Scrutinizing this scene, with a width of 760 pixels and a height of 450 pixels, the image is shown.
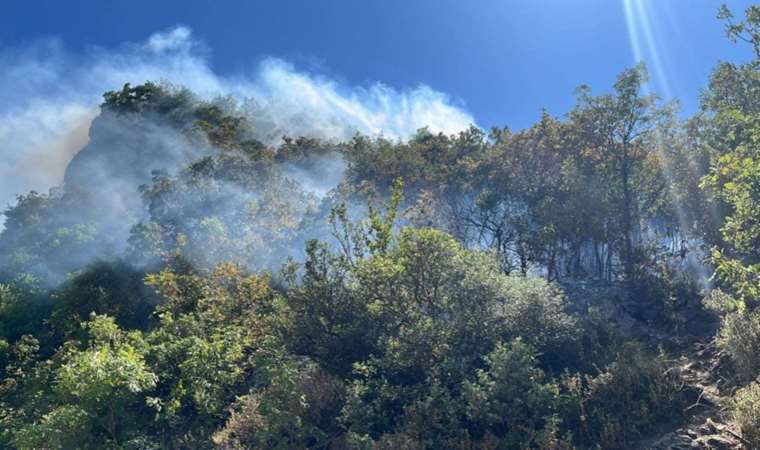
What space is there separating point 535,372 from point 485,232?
400 inches

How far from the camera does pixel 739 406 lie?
8.13 meters

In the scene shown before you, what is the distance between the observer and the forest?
373 inches

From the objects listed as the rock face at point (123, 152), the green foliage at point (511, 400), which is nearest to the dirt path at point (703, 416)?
the green foliage at point (511, 400)

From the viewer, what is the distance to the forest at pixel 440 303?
373 inches

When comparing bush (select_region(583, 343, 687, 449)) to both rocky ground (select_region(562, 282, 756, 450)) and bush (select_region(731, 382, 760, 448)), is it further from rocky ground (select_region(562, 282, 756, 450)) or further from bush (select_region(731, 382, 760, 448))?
bush (select_region(731, 382, 760, 448))

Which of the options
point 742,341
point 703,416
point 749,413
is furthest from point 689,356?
point 749,413

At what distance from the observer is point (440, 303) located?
11.6 metres

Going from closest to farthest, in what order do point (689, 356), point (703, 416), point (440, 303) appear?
point (703, 416) < point (689, 356) < point (440, 303)

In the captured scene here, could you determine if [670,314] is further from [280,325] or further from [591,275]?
[280,325]

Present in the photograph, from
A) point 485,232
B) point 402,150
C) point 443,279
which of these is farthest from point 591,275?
point 402,150

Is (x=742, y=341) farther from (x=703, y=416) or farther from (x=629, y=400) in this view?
(x=629, y=400)

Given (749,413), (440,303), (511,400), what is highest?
(440,303)

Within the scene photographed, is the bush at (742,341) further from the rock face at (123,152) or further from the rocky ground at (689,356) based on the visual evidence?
the rock face at (123,152)

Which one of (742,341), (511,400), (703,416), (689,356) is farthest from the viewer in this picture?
(689,356)
